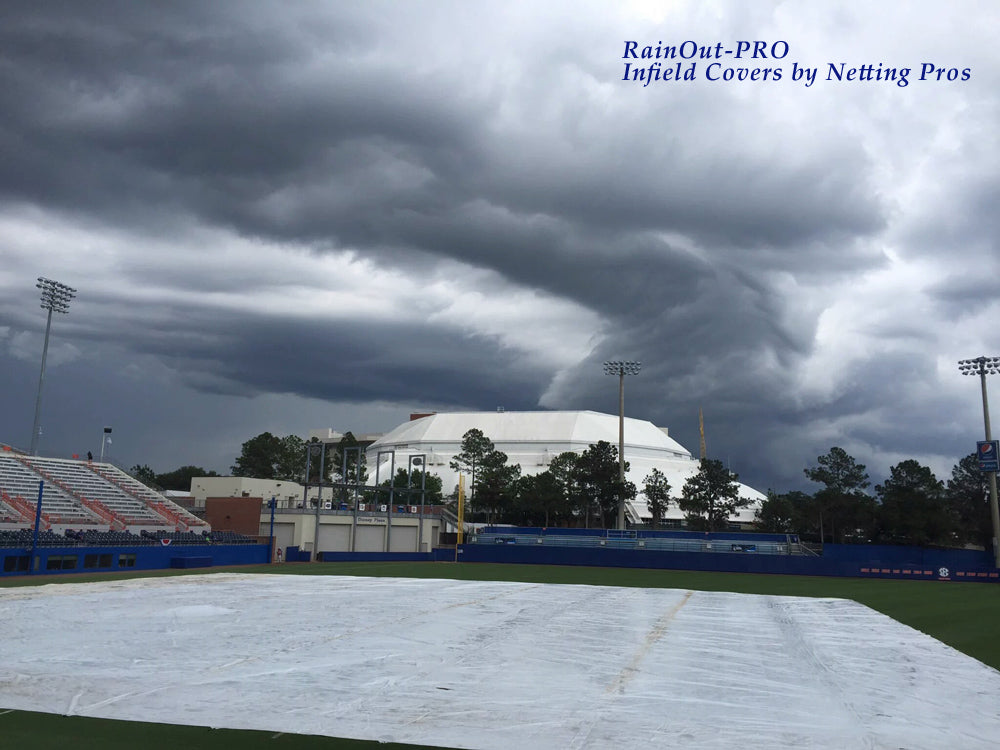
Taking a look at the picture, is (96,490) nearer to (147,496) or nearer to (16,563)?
(147,496)

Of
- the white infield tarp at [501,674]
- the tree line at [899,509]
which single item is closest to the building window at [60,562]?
the white infield tarp at [501,674]

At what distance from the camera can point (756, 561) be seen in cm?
5756

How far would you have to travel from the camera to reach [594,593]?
3212 centimetres

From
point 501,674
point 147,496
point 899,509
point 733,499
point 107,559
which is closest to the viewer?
point 501,674

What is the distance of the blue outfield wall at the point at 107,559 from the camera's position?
41.1 metres

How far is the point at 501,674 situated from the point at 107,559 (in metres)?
38.5

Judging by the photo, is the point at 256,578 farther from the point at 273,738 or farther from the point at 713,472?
the point at 713,472

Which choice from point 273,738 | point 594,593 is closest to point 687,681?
point 273,738

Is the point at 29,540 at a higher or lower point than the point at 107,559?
higher

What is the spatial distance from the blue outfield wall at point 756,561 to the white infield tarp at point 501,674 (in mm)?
34576

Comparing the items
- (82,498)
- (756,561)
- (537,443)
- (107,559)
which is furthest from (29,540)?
(537,443)

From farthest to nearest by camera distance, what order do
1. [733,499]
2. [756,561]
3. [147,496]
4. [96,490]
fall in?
[733,499] → [147,496] → [96,490] → [756,561]

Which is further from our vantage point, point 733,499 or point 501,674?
point 733,499

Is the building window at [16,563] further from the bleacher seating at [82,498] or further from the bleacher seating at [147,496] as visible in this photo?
the bleacher seating at [147,496]
